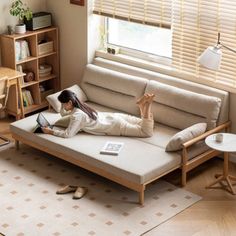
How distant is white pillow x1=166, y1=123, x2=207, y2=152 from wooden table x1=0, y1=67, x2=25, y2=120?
2.21 meters

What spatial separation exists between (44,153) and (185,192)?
172 centimetres

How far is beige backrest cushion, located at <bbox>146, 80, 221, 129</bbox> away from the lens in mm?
6180

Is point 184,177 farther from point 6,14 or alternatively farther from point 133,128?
point 6,14

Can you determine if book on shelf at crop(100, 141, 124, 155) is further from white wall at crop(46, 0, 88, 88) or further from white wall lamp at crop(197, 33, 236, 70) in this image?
white wall at crop(46, 0, 88, 88)

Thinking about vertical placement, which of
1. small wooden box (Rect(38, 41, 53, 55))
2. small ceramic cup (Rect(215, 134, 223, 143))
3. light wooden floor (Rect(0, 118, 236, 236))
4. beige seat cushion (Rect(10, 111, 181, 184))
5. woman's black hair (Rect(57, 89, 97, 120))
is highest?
small wooden box (Rect(38, 41, 53, 55))

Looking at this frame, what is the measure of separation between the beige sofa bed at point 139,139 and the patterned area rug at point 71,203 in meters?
0.19

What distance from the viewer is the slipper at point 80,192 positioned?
18.7 feet

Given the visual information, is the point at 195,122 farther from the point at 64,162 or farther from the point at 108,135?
the point at 64,162

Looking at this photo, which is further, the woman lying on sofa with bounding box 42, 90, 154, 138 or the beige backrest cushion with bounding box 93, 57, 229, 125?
the beige backrest cushion with bounding box 93, 57, 229, 125

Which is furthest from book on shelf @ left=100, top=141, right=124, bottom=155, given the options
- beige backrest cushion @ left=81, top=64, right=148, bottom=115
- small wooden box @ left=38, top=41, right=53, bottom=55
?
small wooden box @ left=38, top=41, right=53, bottom=55

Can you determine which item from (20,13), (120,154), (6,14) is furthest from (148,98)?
(6,14)

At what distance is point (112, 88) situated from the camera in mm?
6930

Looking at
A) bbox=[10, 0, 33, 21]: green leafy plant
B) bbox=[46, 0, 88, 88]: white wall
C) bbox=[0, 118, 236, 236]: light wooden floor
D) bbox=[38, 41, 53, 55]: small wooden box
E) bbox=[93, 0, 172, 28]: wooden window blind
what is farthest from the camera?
bbox=[38, 41, 53, 55]: small wooden box

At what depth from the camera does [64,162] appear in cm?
646
